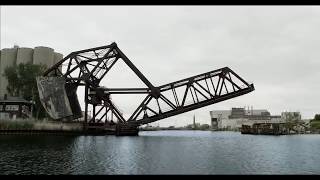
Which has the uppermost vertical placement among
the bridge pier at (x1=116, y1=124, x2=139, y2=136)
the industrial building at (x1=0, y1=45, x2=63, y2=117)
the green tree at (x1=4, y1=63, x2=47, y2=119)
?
the industrial building at (x1=0, y1=45, x2=63, y2=117)

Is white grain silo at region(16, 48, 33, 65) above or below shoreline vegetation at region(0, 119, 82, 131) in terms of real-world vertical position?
above

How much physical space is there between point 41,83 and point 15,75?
18977 millimetres

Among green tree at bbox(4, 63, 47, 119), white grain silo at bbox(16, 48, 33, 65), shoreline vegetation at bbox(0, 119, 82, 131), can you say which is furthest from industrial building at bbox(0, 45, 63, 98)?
shoreline vegetation at bbox(0, 119, 82, 131)

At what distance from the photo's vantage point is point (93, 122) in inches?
2181

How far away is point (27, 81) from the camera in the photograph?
2621 inches

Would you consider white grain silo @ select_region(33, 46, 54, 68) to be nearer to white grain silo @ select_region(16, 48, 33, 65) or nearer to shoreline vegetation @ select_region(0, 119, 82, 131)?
white grain silo @ select_region(16, 48, 33, 65)

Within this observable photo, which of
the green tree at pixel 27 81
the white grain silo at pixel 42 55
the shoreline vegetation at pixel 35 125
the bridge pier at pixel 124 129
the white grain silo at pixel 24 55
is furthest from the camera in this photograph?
the white grain silo at pixel 24 55

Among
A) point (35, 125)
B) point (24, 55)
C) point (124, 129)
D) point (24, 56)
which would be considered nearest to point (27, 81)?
point (35, 125)

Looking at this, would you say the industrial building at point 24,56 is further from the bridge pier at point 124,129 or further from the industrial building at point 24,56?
the bridge pier at point 124,129

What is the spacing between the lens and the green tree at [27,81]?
2596 inches

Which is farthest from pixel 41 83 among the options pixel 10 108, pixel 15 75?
pixel 15 75

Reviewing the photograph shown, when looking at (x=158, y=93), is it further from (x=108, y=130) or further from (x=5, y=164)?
(x=5, y=164)

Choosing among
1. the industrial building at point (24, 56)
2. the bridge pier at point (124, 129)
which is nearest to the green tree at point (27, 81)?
the bridge pier at point (124, 129)

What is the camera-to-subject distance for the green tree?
216ft
